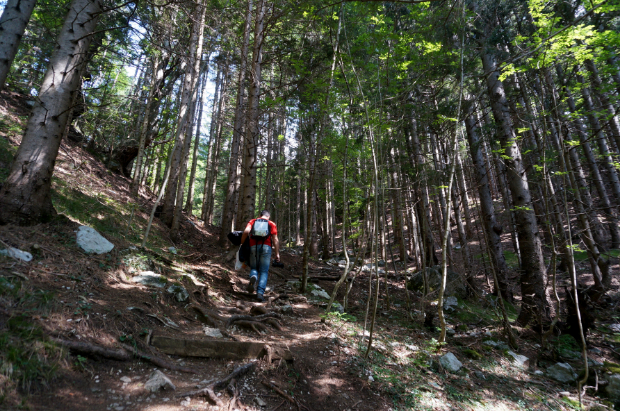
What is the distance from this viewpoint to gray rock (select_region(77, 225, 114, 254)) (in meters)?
4.30

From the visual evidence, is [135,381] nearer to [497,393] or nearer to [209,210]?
[497,393]

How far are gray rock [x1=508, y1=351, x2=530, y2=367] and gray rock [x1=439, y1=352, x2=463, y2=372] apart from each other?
5.49 feet

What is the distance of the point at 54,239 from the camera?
3.97 m

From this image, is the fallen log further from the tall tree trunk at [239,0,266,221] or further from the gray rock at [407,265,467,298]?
the gray rock at [407,265,467,298]

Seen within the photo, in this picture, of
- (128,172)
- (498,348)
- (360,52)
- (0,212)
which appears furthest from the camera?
(128,172)

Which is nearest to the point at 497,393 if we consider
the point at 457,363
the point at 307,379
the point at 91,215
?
the point at 457,363

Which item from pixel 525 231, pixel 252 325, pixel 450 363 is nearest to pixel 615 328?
pixel 525 231

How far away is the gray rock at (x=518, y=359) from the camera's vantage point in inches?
223

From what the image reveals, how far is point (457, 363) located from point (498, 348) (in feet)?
6.54

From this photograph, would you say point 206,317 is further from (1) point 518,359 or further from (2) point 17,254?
(1) point 518,359

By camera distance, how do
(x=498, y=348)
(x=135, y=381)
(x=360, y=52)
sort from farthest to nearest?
(x=360, y=52) < (x=498, y=348) < (x=135, y=381)

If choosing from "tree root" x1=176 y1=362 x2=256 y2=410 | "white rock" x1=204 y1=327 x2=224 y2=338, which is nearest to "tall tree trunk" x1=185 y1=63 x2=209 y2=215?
"white rock" x1=204 y1=327 x2=224 y2=338

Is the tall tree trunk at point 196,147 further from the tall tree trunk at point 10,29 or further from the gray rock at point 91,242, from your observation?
the tall tree trunk at point 10,29

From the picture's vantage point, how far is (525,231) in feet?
24.6
